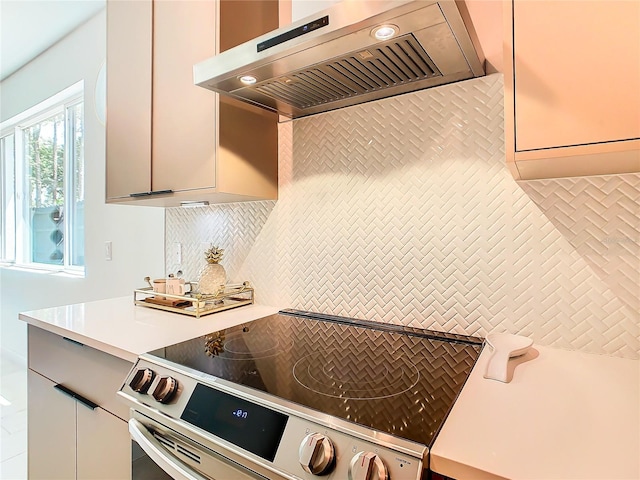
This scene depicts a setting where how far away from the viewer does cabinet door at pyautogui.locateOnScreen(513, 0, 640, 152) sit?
2.14 feet

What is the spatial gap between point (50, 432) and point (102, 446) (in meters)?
0.43

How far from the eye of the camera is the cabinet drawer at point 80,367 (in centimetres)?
110

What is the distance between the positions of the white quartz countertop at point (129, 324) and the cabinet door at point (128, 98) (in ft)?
1.73

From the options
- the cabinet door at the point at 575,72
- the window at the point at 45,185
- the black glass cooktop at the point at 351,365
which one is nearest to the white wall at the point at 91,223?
the window at the point at 45,185

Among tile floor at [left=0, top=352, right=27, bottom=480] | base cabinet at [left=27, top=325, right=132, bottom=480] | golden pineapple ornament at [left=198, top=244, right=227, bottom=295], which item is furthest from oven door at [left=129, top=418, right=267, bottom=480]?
tile floor at [left=0, top=352, right=27, bottom=480]

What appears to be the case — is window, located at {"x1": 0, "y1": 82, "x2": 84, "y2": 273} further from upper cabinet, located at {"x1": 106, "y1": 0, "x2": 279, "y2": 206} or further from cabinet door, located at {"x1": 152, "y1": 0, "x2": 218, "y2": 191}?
cabinet door, located at {"x1": 152, "y1": 0, "x2": 218, "y2": 191}

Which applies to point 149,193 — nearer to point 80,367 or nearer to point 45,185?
point 80,367

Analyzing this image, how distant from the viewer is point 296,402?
73 cm

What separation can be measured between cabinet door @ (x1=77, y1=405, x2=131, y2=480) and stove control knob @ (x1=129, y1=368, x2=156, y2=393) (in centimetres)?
22

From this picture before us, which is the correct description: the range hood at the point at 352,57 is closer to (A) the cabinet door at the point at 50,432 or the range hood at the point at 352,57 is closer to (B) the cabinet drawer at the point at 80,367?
(B) the cabinet drawer at the point at 80,367

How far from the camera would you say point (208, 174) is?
134cm

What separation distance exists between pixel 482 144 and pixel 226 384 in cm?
99

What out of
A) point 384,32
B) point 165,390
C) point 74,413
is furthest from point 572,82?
point 74,413

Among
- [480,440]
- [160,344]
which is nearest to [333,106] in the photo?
[160,344]
